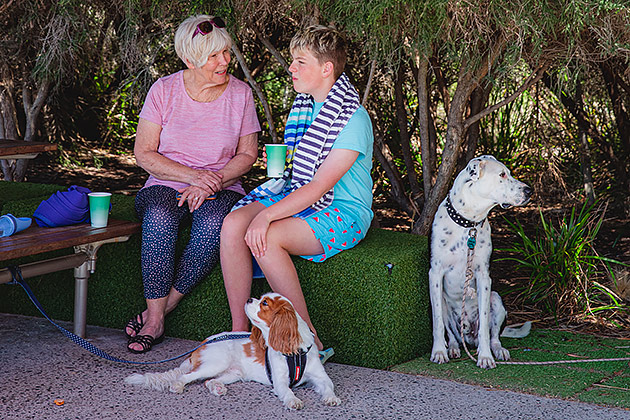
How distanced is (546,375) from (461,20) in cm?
185

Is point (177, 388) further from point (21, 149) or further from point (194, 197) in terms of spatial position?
point (21, 149)

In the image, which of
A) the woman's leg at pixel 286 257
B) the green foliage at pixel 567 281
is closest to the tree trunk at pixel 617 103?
the green foliage at pixel 567 281

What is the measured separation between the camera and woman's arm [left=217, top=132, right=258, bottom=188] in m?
4.25

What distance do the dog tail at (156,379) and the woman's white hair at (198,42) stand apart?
1660 mm

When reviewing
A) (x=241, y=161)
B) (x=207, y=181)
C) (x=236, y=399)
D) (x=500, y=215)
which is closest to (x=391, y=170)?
(x=500, y=215)

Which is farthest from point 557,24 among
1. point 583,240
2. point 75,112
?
point 75,112

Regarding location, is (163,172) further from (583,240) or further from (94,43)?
(583,240)

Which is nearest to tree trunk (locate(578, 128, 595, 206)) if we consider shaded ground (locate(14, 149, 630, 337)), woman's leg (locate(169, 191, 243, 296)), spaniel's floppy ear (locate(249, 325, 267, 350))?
shaded ground (locate(14, 149, 630, 337))

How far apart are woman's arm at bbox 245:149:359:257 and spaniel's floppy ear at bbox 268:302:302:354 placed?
0.46 metres

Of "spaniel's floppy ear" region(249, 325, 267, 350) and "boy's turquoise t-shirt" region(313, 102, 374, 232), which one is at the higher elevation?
"boy's turquoise t-shirt" region(313, 102, 374, 232)

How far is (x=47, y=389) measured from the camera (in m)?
3.51

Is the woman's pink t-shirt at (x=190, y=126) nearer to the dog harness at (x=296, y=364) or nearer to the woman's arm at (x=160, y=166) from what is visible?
the woman's arm at (x=160, y=166)

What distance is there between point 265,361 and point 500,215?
423 centimetres

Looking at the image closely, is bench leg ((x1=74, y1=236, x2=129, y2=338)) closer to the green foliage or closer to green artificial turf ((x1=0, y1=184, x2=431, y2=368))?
green artificial turf ((x1=0, y1=184, x2=431, y2=368))
